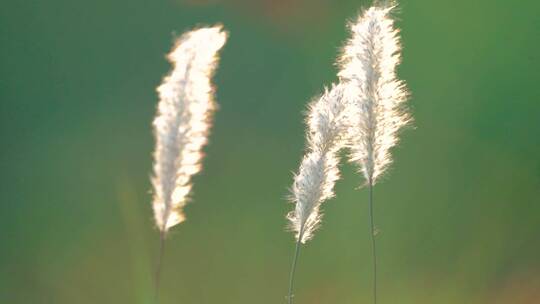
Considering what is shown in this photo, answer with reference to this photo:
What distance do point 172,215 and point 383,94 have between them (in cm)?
73

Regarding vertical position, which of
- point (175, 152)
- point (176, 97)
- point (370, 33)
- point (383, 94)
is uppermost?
point (370, 33)

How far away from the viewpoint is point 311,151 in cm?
197

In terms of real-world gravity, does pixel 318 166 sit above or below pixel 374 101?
below

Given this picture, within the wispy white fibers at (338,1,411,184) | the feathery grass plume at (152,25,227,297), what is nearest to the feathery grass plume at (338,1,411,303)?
the wispy white fibers at (338,1,411,184)

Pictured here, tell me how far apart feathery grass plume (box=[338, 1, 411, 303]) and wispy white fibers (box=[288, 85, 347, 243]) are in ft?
0.16

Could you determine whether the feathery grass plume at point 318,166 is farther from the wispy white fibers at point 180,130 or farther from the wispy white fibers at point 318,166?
the wispy white fibers at point 180,130

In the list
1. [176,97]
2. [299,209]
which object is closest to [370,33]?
[299,209]

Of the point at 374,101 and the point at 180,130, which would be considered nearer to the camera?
the point at 180,130

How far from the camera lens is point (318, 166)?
1.86 metres

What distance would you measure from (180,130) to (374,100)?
630 mm

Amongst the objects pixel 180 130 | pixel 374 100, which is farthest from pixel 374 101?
pixel 180 130

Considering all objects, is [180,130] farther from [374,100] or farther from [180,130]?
[374,100]

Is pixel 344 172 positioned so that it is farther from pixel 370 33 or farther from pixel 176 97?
pixel 176 97

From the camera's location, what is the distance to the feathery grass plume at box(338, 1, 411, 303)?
1.89 metres
